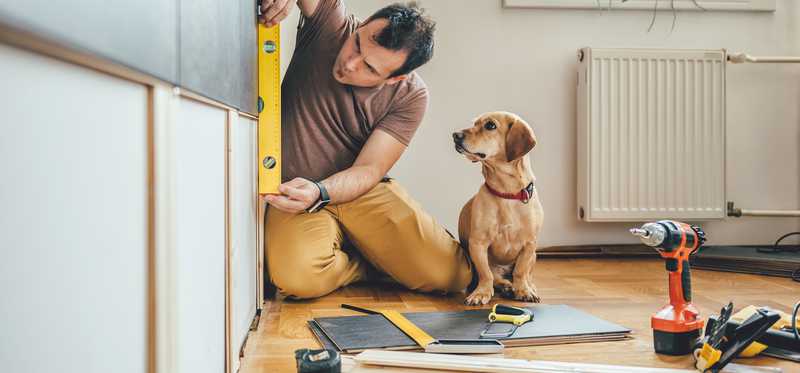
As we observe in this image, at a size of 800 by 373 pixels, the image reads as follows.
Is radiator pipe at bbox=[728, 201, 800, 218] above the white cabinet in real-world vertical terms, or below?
below

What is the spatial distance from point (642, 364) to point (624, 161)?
5.96ft

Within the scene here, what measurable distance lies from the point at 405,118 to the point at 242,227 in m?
0.90

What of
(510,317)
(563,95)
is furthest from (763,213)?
(510,317)

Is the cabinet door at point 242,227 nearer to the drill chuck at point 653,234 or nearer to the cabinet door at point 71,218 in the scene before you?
the cabinet door at point 71,218

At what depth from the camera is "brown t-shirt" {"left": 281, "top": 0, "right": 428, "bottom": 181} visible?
2.10 m

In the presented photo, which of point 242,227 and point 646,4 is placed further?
point 646,4

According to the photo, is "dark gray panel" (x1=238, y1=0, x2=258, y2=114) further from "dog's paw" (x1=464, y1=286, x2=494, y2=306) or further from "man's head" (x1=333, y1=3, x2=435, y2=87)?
"dog's paw" (x1=464, y1=286, x2=494, y2=306)

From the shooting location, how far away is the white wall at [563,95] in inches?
118

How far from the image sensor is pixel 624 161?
301 centimetres

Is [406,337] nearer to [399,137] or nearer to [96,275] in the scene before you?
[399,137]

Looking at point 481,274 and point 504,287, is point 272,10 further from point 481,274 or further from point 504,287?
point 504,287

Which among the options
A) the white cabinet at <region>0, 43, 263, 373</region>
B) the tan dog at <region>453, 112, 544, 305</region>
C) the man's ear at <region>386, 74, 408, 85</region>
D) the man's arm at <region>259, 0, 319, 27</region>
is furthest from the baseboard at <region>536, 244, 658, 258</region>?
the white cabinet at <region>0, 43, 263, 373</region>

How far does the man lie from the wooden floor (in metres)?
0.11

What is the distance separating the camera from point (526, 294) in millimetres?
2006
